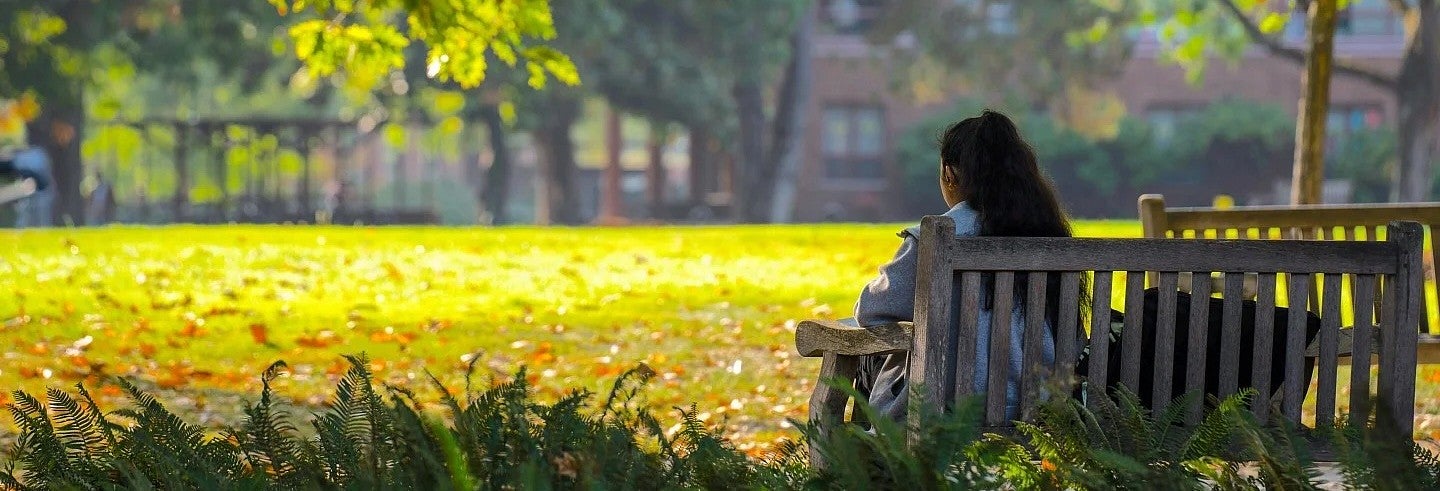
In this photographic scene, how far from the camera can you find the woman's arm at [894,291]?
13.4 ft

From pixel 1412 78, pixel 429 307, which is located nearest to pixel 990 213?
pixel 429 307

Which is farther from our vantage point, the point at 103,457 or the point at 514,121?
the point at 514,121

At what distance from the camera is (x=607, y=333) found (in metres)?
10.8

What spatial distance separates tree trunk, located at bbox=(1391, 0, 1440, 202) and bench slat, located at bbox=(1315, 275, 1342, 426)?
68.8 ft

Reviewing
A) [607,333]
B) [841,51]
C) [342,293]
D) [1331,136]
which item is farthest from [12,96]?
[1331,136]

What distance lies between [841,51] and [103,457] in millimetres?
39637

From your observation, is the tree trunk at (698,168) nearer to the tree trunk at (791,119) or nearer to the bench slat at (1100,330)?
the tree trunk at (791,119)

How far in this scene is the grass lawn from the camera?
28.3ft

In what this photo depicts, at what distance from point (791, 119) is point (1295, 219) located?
28135 millimetres

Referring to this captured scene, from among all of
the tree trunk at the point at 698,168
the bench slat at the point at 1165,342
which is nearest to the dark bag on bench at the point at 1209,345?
the bench slat at the point at 1165,342

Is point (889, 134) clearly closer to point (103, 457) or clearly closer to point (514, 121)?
point (514, 121)

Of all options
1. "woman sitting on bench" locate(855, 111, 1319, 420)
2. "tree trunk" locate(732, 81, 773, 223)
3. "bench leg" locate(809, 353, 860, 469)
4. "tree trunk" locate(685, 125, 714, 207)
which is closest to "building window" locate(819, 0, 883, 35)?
"tree trunk" locate(685, 125, 714, 207)

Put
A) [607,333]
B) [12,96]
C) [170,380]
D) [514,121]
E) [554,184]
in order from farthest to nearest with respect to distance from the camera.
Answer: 1. [554,184]
2. [514,121]
3. [12,96]
4. [607,333]
5. [170,380]

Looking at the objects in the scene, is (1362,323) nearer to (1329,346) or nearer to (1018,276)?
(1329,346)
